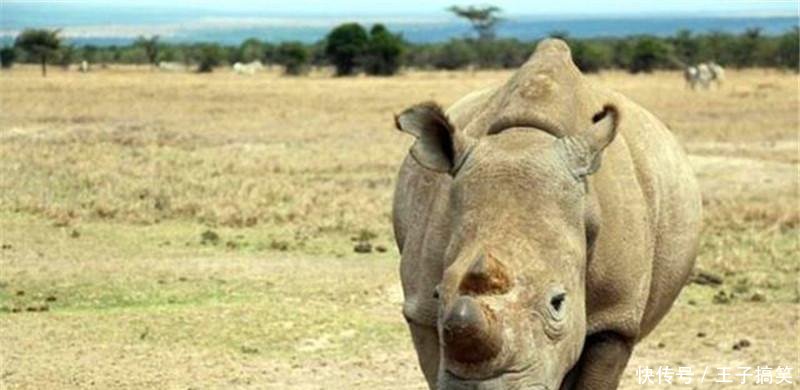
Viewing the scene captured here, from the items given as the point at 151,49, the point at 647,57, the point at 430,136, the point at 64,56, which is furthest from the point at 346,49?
the point at 430,136

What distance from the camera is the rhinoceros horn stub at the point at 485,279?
3.98 meters

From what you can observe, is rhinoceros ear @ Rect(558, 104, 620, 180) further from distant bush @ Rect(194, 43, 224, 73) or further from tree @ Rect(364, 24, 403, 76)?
distant bush @ Rect(194, 43, 224, 73)

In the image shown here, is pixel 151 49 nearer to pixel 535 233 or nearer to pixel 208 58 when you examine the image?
pixel 208 58

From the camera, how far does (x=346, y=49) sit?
193 feet

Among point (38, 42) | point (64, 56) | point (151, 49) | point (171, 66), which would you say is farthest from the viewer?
point (151, 49)

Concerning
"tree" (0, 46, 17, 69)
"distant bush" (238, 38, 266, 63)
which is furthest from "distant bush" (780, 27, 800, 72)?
"tree" (0, 46, 17, 69)

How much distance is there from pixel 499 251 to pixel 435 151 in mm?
738

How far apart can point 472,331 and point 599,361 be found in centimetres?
169

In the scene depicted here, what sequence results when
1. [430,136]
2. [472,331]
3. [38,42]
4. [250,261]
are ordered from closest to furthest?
[472,331]
[430,136]
[250,261]
[38,42]

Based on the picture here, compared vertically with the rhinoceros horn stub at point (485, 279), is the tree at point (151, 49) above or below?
below

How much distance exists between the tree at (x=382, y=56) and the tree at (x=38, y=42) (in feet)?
40.6

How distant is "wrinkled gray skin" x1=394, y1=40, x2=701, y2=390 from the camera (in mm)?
4004

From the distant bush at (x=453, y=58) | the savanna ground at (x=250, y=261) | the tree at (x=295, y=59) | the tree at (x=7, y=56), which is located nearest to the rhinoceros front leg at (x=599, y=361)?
the savanna ground at (x=250, y=261)

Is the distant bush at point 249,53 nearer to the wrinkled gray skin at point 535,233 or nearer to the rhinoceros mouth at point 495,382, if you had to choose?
the wrinkled gray skin at point 535,233
